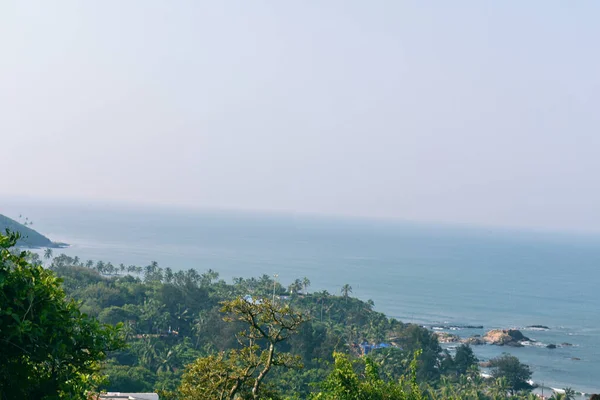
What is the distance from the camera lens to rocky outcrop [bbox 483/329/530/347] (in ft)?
237

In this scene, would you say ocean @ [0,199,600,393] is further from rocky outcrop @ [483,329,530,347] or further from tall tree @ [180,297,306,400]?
tall tree @ [180,297,306,400]

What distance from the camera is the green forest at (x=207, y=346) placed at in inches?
282

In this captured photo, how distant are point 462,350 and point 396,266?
304ft

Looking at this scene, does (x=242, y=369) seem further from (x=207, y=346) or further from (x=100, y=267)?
(x=100, y=267)

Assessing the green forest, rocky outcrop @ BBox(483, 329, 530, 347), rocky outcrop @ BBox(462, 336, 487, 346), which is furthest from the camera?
rocky outcrop @ BBox(483, 329, 530, 347)

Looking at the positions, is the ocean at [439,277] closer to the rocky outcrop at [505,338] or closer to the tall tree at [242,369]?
the rocky outcrop at [505,338]

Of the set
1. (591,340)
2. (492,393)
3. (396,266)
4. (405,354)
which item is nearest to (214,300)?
(405,354)

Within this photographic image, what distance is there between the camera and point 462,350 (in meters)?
51.4

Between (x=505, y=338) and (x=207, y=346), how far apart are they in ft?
133

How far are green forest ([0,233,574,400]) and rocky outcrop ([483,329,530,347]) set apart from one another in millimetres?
15261

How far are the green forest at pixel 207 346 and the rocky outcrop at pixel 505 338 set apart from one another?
15.3m

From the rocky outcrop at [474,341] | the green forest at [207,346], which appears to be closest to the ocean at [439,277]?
the rocky outcrop at [474,341]

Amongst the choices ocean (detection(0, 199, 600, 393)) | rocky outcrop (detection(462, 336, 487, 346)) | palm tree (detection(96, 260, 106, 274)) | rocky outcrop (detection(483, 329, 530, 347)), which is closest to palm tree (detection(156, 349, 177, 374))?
ocean (detection(0, 199, 600, 393))

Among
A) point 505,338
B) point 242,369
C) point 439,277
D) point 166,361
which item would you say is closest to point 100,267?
point 166,361
